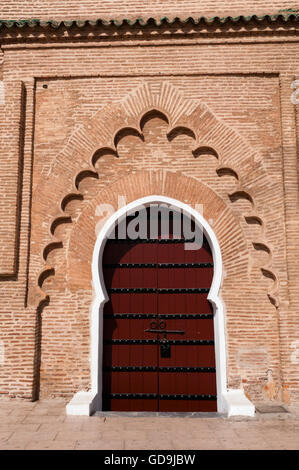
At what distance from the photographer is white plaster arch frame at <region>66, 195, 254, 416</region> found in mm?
4931

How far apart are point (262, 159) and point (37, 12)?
4.06m

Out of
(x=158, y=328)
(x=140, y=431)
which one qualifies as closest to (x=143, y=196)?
(x=158, y=328)

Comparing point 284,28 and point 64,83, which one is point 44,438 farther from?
point 284,28

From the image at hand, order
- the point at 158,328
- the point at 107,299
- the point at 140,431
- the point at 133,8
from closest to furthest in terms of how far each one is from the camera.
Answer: the point at 140,431 → the point at 107,299 → the point at 158,328 → the point at 133,8

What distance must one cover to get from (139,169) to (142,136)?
48 centimetres

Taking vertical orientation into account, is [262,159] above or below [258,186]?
above

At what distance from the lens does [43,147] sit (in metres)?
5.56

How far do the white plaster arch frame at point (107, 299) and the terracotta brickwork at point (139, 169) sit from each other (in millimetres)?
97

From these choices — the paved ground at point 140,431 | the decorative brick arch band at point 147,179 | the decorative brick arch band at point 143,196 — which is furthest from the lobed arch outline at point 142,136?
the paved ground at point 140,431

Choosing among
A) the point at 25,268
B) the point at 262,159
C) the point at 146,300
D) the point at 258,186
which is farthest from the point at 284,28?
the point at 25,268

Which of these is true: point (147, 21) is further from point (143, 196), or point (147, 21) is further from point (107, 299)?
point (107, 299)

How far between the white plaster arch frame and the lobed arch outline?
1.83 feet

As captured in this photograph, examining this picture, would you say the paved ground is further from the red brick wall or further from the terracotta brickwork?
the red brick wall

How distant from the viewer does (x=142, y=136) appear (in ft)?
18.3
